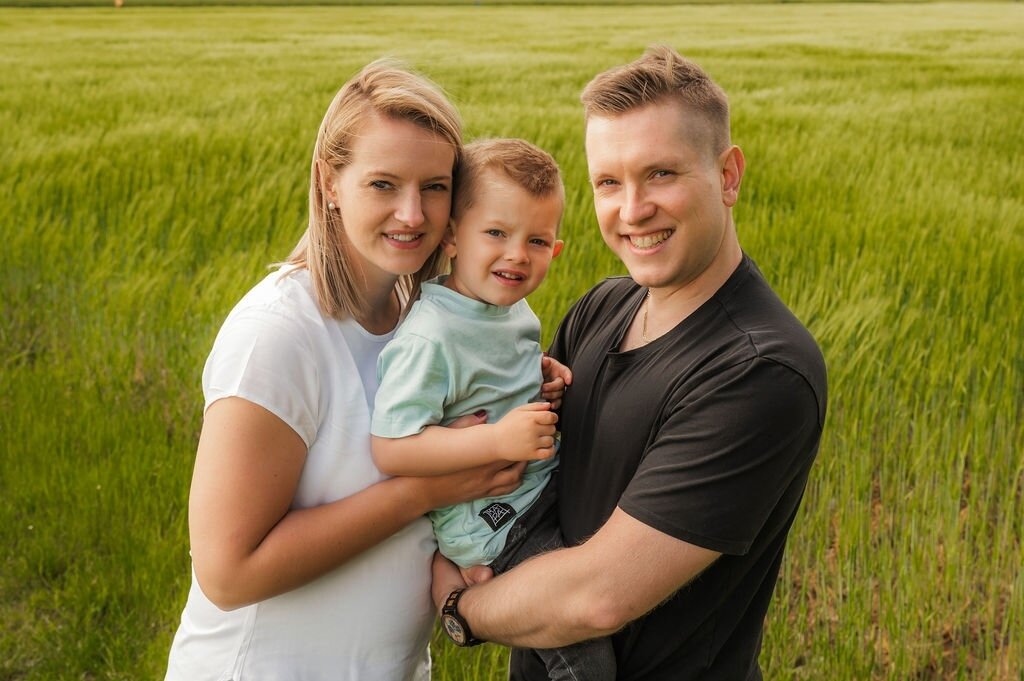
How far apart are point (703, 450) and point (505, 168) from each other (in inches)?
24.7

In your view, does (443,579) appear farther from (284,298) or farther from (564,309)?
(564,309)

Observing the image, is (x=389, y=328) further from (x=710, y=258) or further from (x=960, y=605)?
(x=960, y=605)

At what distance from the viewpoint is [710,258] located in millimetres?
1586

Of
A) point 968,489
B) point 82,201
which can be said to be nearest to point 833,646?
point 968,489

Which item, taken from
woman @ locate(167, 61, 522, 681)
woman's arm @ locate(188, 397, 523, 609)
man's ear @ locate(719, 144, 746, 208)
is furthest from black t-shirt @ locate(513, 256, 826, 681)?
woman's arm @ locate(188, 397, 523, 609)

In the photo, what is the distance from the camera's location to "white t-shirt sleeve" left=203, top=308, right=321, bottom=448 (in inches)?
58.7

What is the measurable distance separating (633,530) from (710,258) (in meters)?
0.45

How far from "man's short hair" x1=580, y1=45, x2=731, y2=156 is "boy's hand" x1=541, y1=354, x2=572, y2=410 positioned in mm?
466

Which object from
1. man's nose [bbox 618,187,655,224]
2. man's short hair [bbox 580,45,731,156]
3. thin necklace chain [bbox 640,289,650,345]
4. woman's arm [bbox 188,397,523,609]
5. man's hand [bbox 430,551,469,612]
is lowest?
man's hand [bbox 430,551,469,612]

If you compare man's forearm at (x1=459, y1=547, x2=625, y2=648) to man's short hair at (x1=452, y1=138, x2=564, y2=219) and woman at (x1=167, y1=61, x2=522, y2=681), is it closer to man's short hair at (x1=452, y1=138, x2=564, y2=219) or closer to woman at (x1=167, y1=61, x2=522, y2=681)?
woman at (x1=167, y1=61, x2=522, y2=681)

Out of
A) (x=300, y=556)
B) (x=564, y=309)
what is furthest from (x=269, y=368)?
(x=564, y=309)

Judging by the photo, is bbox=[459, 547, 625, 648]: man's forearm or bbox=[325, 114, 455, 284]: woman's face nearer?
bbox=[459, 547, 625, 648]: man's forearm

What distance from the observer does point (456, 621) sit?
1678 millimetres

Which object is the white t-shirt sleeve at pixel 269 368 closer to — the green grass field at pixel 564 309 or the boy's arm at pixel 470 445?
the boy's arm at pixel 470 445
